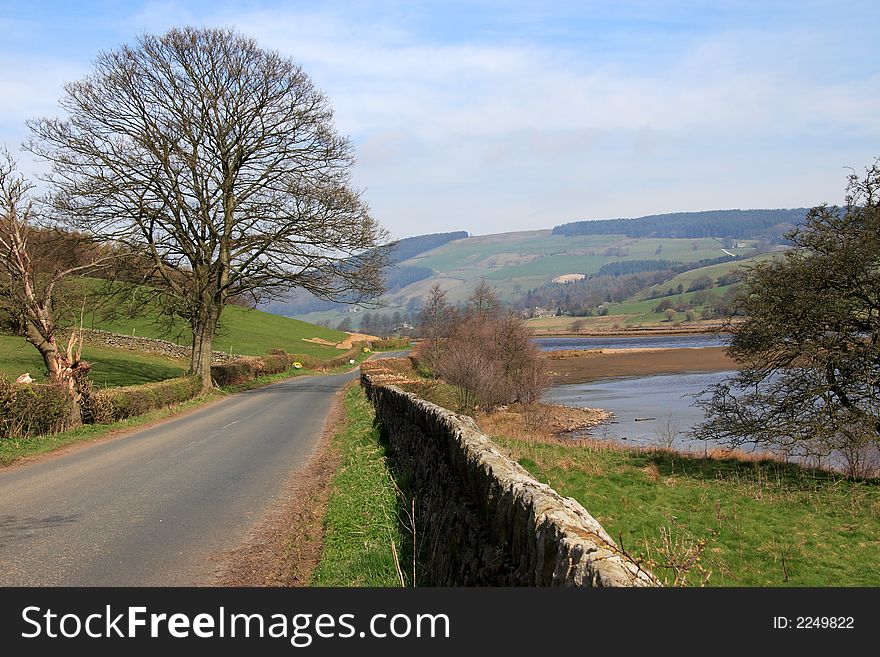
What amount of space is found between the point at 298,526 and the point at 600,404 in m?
36.3

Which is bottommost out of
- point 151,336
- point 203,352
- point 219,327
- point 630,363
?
point 630,363

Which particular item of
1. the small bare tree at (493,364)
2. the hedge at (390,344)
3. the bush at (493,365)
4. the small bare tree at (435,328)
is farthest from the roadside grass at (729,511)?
the hedge at (390,344)

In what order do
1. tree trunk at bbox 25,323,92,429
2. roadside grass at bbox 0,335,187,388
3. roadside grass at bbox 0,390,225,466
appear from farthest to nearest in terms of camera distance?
roadside grass at bbox 0,335,187,388 < tree trunk at bbox 25,323,92,429 < roadside grass at bbox 0,390,225,466

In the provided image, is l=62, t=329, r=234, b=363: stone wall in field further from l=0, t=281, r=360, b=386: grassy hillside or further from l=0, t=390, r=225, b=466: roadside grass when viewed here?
l=0, t=390, r=225, b=466: roadside grass

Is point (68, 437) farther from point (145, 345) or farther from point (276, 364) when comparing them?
point (145, 345)

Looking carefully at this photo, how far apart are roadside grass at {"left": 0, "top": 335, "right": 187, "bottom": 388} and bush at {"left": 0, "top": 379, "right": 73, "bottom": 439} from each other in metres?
12.3

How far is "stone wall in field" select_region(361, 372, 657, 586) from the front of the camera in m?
3.88

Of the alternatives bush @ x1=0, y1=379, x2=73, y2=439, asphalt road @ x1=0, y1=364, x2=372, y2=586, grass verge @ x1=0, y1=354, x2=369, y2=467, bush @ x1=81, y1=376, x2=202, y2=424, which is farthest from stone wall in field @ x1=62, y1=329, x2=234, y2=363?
asphalt road @ x1=0, y1=364, x2=372, y2=586

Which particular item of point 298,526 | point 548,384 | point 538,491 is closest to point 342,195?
point 548,384

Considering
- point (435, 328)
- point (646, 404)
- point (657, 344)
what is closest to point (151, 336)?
point (435, 328)

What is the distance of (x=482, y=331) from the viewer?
4516cm

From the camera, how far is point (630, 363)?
77125 mm

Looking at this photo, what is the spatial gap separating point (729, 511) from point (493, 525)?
437 inches

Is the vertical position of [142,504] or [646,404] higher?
[142,504]
